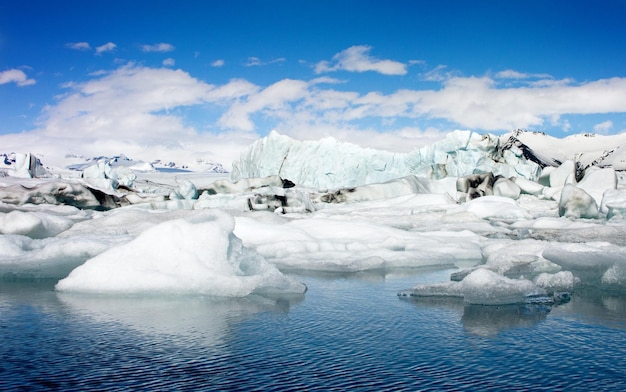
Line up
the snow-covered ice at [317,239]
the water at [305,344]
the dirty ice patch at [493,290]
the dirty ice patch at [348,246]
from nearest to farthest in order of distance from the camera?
the water at [305,344] → the dirty ice patch at [493,290] → the snow-covered ice at [317,239] → the dirty ice patch at [348,246]

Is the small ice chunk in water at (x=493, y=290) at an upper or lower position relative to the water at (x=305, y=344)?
upper

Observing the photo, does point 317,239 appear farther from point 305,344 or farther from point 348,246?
point 305,344

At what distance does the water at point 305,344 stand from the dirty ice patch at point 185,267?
0.55 feet

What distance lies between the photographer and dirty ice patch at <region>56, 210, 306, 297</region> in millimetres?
6359

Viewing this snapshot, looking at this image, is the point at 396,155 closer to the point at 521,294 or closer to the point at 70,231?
the point at 70,231

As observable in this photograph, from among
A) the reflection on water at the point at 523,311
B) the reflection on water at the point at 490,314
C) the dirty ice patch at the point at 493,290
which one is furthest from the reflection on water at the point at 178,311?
the dirty ice patch at the point at 493,290

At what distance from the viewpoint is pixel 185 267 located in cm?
650

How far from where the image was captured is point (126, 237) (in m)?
10.1

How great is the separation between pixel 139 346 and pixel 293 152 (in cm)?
2823

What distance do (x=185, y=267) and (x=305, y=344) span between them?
2.36 meters

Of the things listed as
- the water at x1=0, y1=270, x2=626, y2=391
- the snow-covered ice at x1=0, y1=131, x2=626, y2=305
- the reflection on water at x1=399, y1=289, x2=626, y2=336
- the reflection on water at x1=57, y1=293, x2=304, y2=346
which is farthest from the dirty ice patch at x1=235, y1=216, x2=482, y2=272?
the reflection on water at x1=399, y1=289, x2=626, y2=336

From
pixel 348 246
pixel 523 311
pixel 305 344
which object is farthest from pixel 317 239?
pixel 305 344

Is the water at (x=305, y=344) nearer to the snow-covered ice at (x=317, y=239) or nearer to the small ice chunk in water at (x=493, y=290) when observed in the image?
the small ice chunk in water at (x=493, y=290)

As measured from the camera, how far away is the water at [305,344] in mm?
3752
